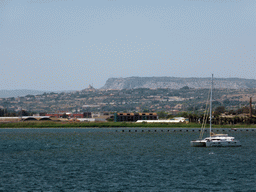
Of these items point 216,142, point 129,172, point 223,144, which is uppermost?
point 129,172

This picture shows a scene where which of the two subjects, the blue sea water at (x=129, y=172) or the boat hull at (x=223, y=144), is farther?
the boat hull at (x=223, y=144)

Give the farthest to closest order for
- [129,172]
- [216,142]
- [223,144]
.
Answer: [223,144], [216,142], [129,172]

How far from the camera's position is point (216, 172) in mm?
58531

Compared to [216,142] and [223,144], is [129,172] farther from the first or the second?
[223,144]

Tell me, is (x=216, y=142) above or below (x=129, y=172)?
below

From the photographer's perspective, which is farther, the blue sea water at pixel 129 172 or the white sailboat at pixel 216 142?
the white sailboat at pixel 216 142

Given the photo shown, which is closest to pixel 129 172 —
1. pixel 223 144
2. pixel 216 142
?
pixel 216 142

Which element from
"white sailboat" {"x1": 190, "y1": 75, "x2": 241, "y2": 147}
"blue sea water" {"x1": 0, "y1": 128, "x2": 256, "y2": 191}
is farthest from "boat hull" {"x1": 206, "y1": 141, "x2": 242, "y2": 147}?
"blue sea water" {"x1": 0, "y1": 128, "x2": 256, "y2": 191}

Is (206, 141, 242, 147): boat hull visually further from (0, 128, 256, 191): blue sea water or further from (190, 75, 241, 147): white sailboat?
(0, 128, 256, 191): blue sea water

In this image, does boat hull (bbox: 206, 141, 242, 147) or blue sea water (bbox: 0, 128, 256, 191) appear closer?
blue sea water (bbox: 0, 128, 256, 191)

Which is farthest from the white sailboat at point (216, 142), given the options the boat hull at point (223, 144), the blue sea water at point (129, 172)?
the blue sea water at point (129, 172)

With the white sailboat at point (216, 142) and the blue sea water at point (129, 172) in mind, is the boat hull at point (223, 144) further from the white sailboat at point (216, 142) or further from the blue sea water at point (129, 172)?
the blue sea water at point (129, 172)

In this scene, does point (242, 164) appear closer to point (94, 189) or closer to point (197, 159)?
point (197, 159)

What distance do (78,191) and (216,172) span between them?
71.6 feet
